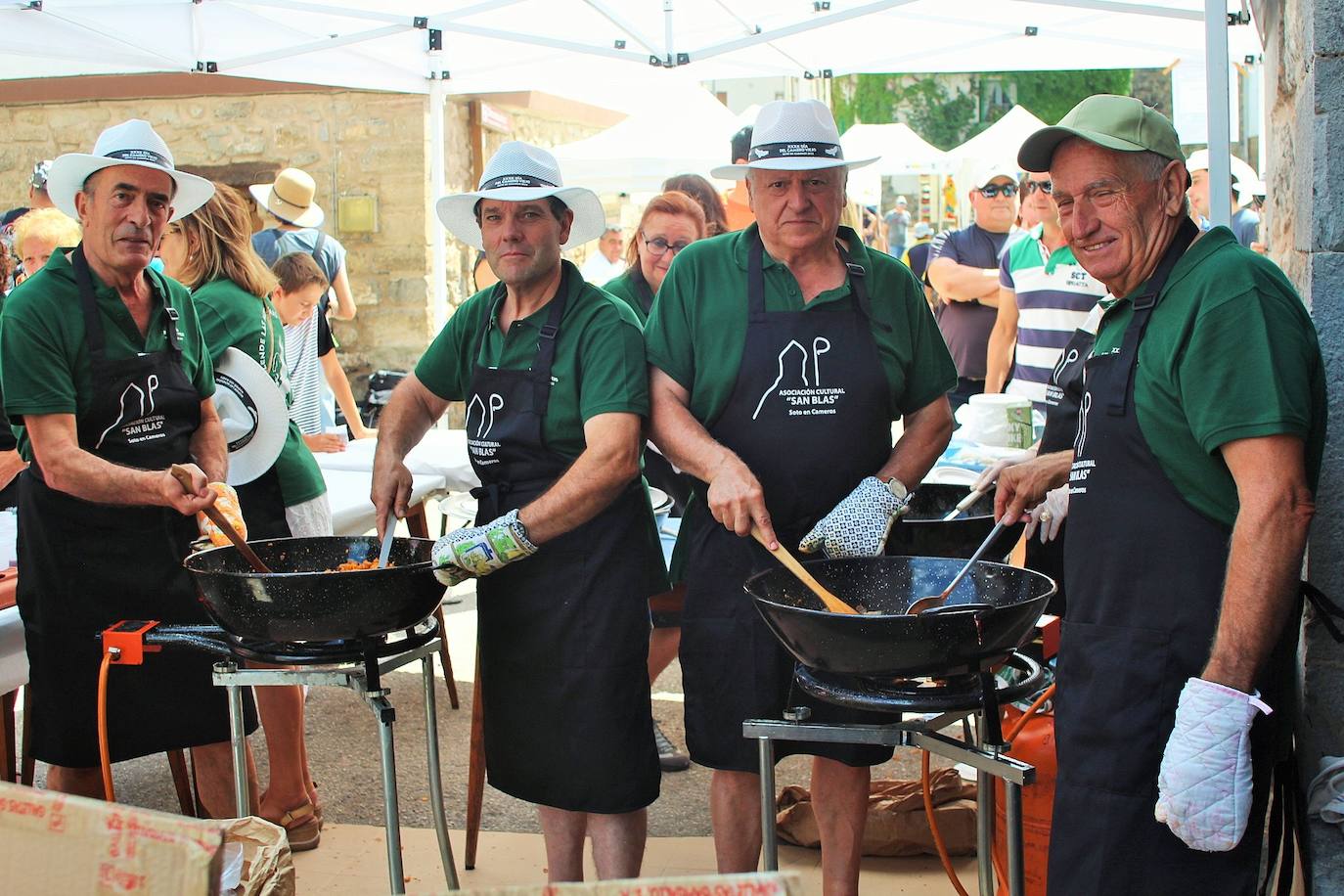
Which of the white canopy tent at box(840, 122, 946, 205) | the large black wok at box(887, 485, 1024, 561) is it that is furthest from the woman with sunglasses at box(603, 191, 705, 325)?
the white canopy tent at box(840, 122, 946, 205)

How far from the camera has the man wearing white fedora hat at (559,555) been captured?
270 cm

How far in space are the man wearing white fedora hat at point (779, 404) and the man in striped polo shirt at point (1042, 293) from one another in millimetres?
2110

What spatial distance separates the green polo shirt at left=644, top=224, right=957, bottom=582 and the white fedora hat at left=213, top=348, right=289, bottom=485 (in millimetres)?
1300

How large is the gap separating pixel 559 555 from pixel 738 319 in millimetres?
640

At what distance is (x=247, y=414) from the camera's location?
3477 millimetres

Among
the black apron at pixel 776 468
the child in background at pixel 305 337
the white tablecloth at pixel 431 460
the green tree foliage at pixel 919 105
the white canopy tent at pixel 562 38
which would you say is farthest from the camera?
the green tree foliage at pixel 919 105

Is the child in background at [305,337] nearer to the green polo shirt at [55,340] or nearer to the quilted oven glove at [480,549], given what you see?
the green polo shirt at [55,340]

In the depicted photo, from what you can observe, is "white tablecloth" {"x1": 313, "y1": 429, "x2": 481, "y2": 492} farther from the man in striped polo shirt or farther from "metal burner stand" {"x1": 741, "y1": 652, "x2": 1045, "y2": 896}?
"metal burner stand" {"x1": 741, "y1": 652, "x2": 1045, "y2": 896}

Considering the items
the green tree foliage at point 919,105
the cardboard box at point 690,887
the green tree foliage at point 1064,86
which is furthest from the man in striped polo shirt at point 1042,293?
the green tree foliage at point 919,105

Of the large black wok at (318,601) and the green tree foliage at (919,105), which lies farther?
the green tree foliage at (919,105)

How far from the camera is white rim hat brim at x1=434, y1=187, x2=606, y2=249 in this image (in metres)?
2.72

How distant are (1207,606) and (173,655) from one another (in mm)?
2439

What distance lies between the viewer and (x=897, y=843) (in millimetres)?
3500

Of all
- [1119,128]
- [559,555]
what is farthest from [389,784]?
[1119,128]
